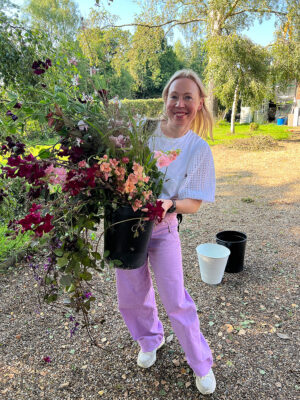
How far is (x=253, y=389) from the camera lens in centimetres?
180

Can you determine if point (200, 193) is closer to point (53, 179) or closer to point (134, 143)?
point (134, 143)

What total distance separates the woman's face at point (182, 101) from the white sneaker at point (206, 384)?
1.49m

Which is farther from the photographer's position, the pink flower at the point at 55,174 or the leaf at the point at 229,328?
the leaf at the point at 229,328

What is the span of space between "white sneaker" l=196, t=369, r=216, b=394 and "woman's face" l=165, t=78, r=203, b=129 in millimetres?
1485

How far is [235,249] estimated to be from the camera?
296 cm

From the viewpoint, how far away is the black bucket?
9.70 feet

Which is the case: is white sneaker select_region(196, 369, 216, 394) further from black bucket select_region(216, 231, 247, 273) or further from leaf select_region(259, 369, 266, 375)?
black bucket select_region(216, 231, 247, 273)

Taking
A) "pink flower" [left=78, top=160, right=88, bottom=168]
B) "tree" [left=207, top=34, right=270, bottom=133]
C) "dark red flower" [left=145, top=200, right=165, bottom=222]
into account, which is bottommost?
"dark red flower" [left=145, top=200, right=165, bottom=222]

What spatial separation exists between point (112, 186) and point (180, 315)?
88cm

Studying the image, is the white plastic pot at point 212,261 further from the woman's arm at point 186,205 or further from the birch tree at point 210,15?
the birch tree at point 210,15

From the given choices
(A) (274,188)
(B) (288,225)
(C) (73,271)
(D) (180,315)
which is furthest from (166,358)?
(A) (274,188)

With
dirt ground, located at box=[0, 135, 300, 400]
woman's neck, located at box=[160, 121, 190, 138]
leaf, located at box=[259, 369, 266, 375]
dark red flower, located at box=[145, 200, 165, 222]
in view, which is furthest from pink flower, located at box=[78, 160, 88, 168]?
leaf, located at box=[259, 369, 266, 375]

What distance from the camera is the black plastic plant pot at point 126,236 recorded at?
4.05ft

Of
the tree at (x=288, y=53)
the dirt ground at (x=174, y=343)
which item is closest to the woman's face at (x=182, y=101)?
the dirt ground at (x=174, y=343)
